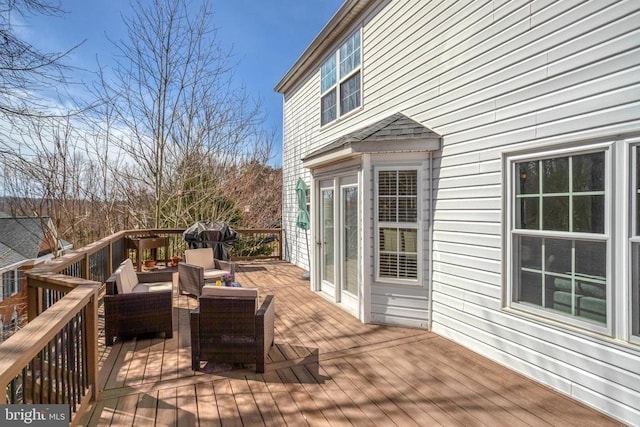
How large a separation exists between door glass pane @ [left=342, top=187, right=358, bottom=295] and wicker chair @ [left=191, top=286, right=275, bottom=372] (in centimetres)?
216

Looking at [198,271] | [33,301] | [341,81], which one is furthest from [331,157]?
[33,301]

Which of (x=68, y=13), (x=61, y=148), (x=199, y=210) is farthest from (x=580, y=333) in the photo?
(x=199, y=210)

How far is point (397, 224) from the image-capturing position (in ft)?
15.3

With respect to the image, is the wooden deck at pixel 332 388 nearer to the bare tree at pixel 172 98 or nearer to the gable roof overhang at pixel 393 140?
the gable roof overhang at pixel 393 140

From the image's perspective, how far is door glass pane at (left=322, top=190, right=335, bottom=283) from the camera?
19.6ft

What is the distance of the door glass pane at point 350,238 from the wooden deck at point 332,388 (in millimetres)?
1061

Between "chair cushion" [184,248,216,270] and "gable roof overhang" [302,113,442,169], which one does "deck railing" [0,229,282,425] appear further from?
"gable roof overhang" [302,113,442,169]

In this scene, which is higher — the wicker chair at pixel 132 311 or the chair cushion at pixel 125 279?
the chair cushion at pixel 125 279

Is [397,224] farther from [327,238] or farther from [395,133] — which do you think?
[327,238]

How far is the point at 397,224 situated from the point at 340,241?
1185mm

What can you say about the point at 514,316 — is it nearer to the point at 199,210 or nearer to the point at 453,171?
the point at 453,171

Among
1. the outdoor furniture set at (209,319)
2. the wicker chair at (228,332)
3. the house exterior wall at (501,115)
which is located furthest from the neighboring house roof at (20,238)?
the house exterior wall at (501,115)

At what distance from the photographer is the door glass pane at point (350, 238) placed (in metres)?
5.14

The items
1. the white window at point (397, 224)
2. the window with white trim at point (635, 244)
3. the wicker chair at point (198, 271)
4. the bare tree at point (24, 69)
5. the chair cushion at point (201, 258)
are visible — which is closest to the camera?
the window with white trim at point (635, 244)
